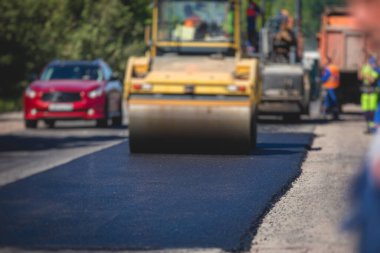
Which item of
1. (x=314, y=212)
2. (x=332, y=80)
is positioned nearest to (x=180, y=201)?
(x=314, y=212)

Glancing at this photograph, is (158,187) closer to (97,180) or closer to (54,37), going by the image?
(97,180)

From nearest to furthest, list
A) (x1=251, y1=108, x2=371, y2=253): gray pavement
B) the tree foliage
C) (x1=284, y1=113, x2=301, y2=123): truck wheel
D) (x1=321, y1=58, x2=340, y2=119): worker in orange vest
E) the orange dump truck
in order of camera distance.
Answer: (x1=251, y1=108, x2=371, y2=253): gray pavement, (x1=284, y1=113, x2=301, y2=123): truck wheel, (x1=321, y1=58, x2=340, y2=119): worker in orange vest, the orange dump truck, the tree foliage

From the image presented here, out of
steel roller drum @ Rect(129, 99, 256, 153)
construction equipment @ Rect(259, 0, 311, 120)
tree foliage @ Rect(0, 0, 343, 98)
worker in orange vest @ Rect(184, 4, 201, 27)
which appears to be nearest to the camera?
steel roller drum @ Rect(129, 99, 256, 153)

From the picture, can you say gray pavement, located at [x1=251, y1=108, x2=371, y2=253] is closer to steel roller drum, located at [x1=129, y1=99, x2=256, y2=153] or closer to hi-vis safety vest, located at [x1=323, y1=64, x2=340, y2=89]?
steel roller drum, located at [x1=129, y1=99, x2=256, y2=153]

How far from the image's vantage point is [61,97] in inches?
1027

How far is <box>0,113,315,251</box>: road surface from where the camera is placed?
782cm

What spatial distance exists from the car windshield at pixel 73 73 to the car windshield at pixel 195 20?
678cm

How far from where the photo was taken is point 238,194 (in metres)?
10.8

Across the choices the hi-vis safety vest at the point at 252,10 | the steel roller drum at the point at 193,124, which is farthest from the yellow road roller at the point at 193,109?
the hi-vis safety vest at the point at 252,10

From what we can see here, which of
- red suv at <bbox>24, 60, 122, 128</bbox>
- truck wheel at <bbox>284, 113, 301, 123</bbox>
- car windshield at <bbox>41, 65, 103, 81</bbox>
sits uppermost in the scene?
car windshield at <bbox>41, 65, 103, 81</bbox>

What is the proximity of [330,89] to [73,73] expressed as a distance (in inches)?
301

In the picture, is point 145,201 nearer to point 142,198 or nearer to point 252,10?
point 142,198

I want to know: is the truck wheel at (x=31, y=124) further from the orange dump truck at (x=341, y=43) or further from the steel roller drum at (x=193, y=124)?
the orange dump truck at (x=341, y=43)

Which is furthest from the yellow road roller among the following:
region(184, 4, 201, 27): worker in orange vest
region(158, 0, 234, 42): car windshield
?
region(184, 4, 201, 27): worker in orange vest
